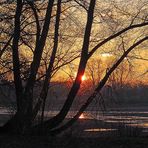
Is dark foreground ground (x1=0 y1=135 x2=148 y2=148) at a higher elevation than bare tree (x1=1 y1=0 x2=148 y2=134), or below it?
below

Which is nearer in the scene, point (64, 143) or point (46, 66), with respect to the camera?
point (64, 143)

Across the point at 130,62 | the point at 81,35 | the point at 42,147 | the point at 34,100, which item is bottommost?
the point at 42,147

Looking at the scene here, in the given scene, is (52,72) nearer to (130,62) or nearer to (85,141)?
(130,62)

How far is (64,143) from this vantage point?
14000mm

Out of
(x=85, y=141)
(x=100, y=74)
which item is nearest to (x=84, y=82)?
(x=100, y=74)

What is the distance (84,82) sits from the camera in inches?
727

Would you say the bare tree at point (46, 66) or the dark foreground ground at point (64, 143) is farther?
the bare tree at point (46, 66)

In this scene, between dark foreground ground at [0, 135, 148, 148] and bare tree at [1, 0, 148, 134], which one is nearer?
dark foreground ground at [0, 135, 148, 148]

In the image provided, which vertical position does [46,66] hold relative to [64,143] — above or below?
above

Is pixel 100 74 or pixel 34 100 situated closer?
pixel 34 100

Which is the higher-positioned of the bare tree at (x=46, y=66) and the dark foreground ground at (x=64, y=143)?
the bare tree at (x=46, y=66)

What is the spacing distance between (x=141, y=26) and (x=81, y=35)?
8.01ft

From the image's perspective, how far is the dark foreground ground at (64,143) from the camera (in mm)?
13315

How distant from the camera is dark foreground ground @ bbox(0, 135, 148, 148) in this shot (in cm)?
A: 1331
